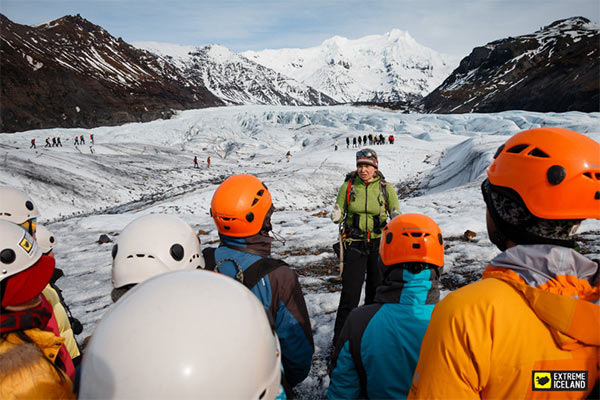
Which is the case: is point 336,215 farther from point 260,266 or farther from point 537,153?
point 537,153

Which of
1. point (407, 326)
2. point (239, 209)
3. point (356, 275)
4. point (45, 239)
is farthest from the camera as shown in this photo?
point (356, 275)

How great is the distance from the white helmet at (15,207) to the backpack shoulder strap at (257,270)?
2.90 meters

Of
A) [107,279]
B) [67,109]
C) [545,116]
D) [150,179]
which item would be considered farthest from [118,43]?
[107,279]

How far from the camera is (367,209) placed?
162 inches

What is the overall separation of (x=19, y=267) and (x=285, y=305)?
1689mm

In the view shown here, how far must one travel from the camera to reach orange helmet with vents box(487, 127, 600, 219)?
53.1 inches

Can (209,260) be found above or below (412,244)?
below

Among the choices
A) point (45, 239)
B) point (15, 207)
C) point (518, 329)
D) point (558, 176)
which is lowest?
point (45, 239)

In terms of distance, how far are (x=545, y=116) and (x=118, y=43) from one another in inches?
4547

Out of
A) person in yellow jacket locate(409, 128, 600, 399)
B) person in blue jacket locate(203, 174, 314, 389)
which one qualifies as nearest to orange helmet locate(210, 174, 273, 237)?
person in blue jacket locate(203, 174, 314, 389)

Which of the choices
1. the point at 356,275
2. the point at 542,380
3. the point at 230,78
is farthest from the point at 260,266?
the point at 230,78

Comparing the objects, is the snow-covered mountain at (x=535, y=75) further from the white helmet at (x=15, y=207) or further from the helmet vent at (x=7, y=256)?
the helmet vent at (x=7, y=256)

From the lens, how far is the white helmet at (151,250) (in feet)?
7.55

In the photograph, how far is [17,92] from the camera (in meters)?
56.0
